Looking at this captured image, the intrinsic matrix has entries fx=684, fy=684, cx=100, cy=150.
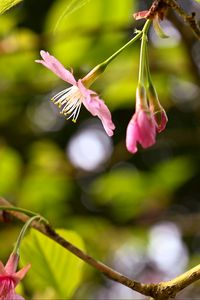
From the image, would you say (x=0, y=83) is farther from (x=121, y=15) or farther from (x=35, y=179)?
(x=121, y=15)

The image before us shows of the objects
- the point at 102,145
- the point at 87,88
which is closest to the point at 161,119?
the point at 87,88

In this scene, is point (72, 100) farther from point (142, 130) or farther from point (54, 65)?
point (142, 130)

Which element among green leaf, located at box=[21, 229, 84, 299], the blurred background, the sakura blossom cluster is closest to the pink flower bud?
the sakura blossom cluster

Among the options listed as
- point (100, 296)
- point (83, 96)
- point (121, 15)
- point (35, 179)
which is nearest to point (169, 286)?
point (83, 96)

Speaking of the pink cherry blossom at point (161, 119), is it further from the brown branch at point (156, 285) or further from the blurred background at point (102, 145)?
the blurred background at point (102, 145)

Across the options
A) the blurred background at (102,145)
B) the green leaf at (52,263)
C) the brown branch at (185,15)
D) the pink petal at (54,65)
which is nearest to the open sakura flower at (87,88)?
the pink petal at (54,65)

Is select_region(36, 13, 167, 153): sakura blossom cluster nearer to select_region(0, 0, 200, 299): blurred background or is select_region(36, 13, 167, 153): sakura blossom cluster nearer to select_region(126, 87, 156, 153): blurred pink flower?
select_region(126, 87, 156, 153): blurred pink flower

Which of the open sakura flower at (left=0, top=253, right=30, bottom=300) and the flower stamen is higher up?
the flower stamen
